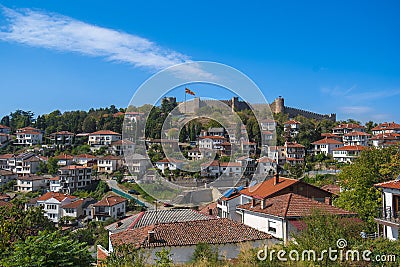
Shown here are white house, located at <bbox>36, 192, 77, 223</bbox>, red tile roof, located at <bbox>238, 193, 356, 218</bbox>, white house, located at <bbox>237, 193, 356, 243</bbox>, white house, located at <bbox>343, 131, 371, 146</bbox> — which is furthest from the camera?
white house, located at <bbox>343, 131, 371, 146</bbox>

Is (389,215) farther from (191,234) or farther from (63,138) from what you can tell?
(63,138)

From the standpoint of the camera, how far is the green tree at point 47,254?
5352mm

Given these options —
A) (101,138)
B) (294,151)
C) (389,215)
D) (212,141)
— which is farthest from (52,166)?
(389,215)

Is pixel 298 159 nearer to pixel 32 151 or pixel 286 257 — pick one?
pixel 32 151

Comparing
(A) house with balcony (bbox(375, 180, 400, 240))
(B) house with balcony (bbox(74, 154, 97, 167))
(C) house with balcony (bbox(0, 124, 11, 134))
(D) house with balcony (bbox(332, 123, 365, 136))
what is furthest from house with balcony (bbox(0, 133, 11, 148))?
(A) house with balcony (bbox(375, 180, 400, 240))

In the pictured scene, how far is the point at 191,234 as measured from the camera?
9.72 metres

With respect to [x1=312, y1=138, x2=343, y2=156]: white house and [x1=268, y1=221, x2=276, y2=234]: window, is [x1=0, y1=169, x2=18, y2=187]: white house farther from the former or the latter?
[x1=268, y1=221, x2=276, y2=234]: window

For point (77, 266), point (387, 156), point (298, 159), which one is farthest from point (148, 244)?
point (298, 159)

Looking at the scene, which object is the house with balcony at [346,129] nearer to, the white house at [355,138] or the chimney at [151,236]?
the white house at [355,138]

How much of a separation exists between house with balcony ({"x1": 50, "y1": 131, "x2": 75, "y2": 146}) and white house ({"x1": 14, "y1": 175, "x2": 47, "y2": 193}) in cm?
1404

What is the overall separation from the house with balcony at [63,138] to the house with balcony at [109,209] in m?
25.9

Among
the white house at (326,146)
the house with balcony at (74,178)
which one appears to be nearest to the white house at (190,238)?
the house with balcony at (74,178)

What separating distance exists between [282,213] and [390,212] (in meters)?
2.68

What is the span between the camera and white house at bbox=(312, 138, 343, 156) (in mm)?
43766
